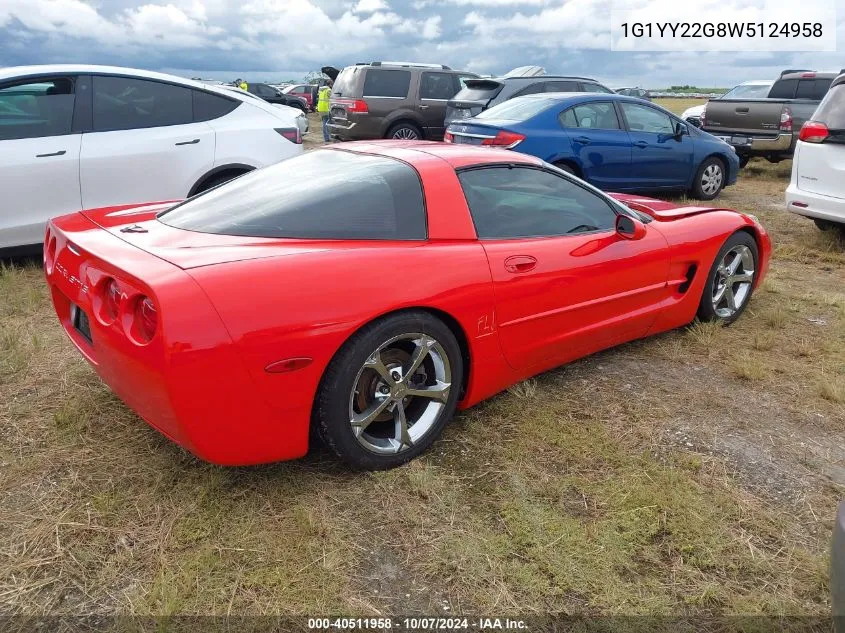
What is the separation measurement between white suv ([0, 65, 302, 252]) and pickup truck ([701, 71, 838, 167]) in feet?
27.1

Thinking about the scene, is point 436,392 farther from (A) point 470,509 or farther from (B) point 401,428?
(A) point 470,509

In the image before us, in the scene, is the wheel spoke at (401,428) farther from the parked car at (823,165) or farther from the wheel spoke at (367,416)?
the parked car at (823,165)

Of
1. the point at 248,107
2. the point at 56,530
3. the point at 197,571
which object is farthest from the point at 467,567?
the point at 248,107

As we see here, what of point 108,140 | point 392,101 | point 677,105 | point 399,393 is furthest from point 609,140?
point 677,105

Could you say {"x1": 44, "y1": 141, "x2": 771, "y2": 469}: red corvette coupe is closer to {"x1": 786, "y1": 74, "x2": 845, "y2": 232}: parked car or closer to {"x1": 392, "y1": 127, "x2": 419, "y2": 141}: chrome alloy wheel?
Result: {"x1": 786, "y1": 74, "x2": 845, "y2": 232}: parked car

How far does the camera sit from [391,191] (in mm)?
2881

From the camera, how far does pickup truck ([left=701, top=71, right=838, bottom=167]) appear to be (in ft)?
34.3

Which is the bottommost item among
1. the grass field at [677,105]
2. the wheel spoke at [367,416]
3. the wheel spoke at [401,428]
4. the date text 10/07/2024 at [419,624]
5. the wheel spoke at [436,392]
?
the date text 10/07/2024 at [419,624]

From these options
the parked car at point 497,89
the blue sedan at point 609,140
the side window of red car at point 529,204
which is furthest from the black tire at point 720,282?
the parked car at point 497,89

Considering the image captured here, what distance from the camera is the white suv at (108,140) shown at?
4930mm

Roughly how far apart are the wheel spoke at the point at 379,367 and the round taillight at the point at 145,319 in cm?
75

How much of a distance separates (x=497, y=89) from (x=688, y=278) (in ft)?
23.4

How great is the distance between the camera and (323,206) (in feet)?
9.08

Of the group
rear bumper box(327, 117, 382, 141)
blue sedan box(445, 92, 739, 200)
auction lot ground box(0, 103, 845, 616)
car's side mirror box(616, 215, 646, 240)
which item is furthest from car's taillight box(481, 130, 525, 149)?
rear bumper box(327, 117, 382, 141)
